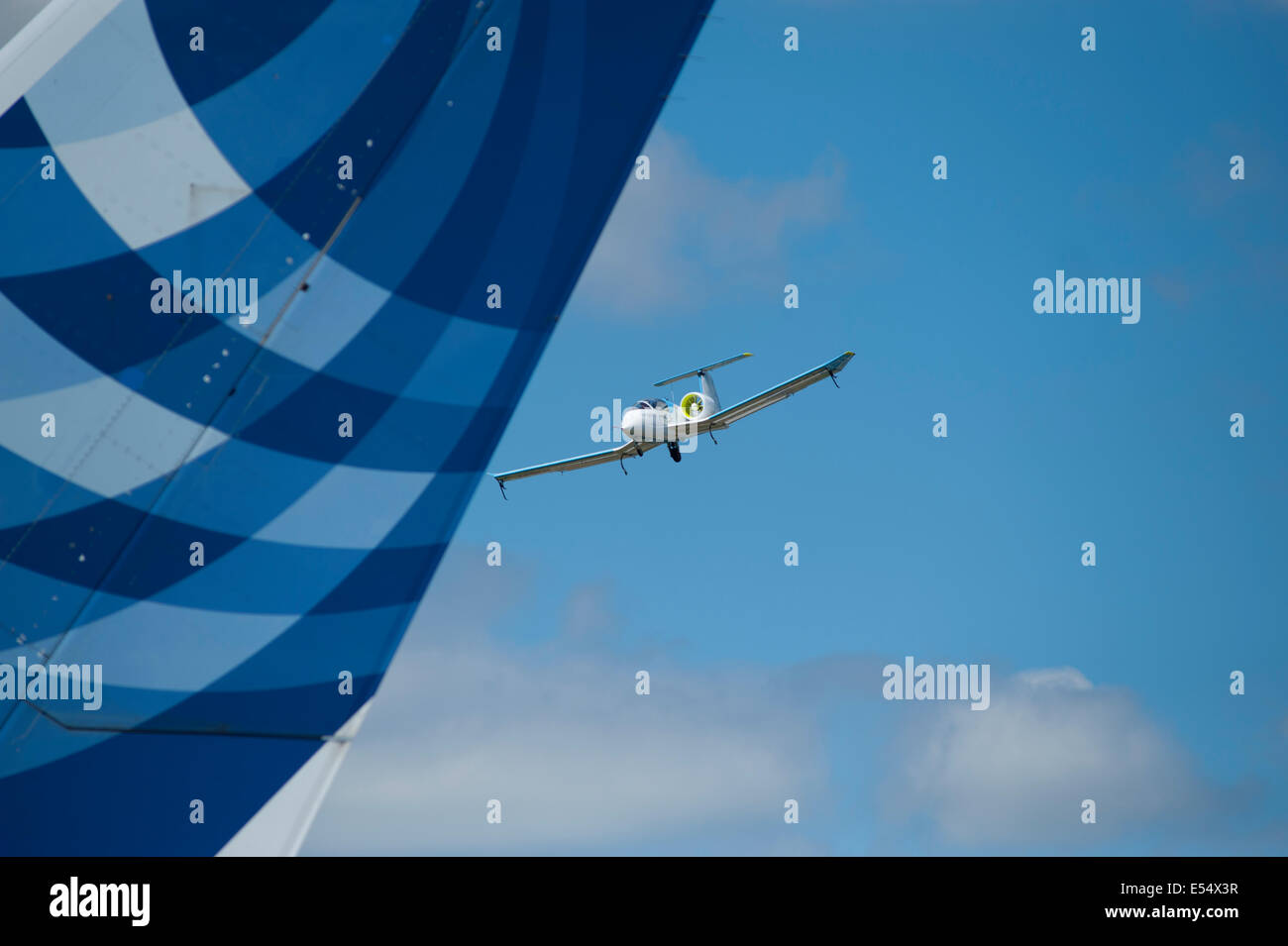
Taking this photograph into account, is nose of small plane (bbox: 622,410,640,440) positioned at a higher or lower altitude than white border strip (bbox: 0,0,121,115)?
higher

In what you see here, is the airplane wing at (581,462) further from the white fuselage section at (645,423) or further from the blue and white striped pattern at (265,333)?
the blue and white striped pattern at (265,333)

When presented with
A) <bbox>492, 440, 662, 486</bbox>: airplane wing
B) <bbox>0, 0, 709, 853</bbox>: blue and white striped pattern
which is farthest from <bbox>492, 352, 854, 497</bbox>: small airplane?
<bbox>0, 0, 709, 853</bbox>: blue and white striped pattern

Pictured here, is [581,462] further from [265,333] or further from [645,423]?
[265,333]

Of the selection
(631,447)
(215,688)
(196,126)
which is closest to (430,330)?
(196,126)

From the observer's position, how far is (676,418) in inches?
1209

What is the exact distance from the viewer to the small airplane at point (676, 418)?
30.2 meters

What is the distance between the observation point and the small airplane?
30250 mm

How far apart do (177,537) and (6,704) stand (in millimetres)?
1333

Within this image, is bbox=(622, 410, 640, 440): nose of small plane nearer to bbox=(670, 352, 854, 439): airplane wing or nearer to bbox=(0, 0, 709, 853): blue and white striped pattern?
bbox=(670, 352, 854, 439): airplane wing

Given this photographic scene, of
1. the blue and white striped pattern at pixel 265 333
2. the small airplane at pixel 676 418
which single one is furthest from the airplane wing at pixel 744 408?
the blue and white striped pattern at pixel 265 333

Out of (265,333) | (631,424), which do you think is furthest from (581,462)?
(265,333)

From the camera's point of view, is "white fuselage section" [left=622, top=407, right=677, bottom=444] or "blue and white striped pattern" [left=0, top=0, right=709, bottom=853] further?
"white fuselage section" [left=622, top=407, right=677, bottom=444]

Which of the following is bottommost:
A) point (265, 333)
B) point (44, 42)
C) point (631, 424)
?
point (265, 333)

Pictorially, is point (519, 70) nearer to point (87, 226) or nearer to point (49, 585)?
point (87, 226)
